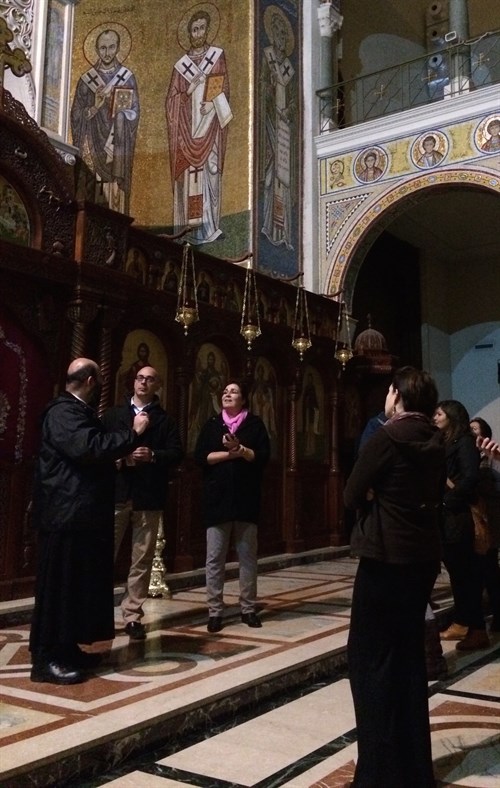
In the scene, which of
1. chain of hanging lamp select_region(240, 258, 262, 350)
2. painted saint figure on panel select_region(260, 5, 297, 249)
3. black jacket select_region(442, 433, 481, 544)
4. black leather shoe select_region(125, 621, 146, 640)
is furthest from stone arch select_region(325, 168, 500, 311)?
black leather shoe select_region(125, 621, 146, 640)

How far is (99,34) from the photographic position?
37.2 ft

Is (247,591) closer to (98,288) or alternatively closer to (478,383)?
(98,288)

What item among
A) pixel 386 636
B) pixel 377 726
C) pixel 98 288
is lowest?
pixel 377 726

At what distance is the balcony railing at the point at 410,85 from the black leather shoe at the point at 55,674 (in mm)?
9119

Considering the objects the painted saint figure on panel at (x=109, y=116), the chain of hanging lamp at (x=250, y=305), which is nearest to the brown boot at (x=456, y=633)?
the chain of hanging lamp at (x=250, y=305)

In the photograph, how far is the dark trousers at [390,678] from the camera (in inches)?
87.5

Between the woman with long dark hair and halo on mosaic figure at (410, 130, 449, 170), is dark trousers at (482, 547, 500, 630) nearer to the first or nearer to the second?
the woman with long dark hair

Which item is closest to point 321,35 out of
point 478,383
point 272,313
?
point 272,313

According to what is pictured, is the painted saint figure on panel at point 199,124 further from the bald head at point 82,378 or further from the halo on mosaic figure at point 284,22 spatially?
the bald head at point 82,378

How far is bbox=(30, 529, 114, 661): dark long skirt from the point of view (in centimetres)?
337

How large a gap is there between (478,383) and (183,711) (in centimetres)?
1153

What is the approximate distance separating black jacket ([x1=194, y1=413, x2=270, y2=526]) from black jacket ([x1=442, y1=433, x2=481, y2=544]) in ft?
3.80

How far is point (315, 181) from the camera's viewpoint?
432 inches

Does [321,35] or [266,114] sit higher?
[321,35]
